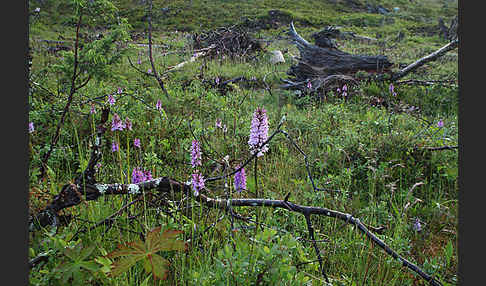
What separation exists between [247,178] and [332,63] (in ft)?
20.6

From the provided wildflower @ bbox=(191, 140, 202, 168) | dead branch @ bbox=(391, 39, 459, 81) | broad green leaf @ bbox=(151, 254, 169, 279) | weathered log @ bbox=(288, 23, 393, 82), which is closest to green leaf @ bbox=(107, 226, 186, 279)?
broad green leaf @ bbox=(151, 254, 169, 279)

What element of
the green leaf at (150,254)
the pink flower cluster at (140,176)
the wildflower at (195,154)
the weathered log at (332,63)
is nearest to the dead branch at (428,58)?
the weathered log at (332,63)

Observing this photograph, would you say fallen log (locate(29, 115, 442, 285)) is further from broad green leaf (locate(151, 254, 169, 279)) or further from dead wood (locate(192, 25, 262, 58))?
dead wood (locate(192, 25, 262, 58))

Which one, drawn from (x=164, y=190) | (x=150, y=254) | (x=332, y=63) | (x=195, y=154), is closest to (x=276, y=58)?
(x=332, y=63)

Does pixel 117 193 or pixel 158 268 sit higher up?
pixel 117 193

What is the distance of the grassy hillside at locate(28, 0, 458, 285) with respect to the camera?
147cm

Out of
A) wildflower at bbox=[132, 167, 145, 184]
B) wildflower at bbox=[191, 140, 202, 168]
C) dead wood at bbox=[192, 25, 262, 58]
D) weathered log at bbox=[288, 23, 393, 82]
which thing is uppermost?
dead wood at bbox=[192, 25, 262, 58]

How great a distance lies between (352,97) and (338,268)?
5.69 meters

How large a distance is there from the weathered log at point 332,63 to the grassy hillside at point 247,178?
678 mm

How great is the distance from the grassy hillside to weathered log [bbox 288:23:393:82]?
68cm

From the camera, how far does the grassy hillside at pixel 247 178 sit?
1472 millimetres

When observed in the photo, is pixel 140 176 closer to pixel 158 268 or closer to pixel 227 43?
pixel 158 268

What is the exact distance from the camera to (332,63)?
807cm

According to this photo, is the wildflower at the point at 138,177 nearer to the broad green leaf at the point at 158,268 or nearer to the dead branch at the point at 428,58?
the broad green leaf at the point at 158,268
